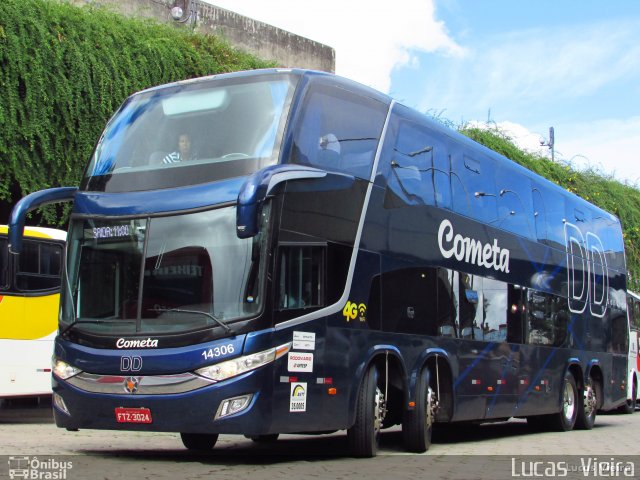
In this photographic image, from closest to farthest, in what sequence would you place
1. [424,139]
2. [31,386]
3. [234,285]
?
[234,285] < [424,139] < [31,386]

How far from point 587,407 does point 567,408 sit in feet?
3.11

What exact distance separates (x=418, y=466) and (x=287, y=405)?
1.64 m

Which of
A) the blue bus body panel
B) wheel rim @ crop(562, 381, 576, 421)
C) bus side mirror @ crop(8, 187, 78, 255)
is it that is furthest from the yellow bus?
wheel rim @ crop(562, 381, 576, 421)

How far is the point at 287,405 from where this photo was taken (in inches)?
363

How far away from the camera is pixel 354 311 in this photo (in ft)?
33.8

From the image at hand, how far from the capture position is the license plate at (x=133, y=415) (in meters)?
8.97

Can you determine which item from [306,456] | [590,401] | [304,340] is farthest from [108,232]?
[590,401]

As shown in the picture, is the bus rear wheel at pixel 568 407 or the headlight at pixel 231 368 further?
the bus rear wheel at pixel 568 407

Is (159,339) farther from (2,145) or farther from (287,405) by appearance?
(2,145)

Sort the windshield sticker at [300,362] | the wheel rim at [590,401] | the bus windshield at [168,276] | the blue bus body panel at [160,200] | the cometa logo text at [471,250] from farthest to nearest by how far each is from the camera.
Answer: the wheel rim at [590,401] → the cometa logo text at [471,250] → the windshield sticker at [300,362] → the blue bus body panel at [160,200] → the bus windshield at [168,276]

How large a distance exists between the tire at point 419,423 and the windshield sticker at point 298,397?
2337mm

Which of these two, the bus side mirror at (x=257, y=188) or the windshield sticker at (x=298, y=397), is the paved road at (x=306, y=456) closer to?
the windshield sticker at (x=298, y=397)

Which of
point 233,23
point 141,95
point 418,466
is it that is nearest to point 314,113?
point 141,95

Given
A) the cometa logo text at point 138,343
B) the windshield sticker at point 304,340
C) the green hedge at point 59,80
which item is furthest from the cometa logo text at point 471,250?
the green hedge at point 59,80
